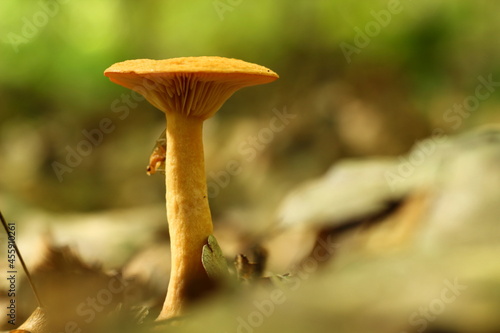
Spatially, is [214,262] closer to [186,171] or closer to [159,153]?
[186,171]

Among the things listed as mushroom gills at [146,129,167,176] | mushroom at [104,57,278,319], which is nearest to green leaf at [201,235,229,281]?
mushroom at [104,57,278,319]

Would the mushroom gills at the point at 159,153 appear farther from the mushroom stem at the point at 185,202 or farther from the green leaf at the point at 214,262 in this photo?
the green leaf at the point at 214,262

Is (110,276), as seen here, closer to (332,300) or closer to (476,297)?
(332,300)

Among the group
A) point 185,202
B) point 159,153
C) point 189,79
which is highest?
point 189,79

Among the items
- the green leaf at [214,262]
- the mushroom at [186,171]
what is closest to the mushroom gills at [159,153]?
the mushroom at [186,171]

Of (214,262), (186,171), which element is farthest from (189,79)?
(214,262)

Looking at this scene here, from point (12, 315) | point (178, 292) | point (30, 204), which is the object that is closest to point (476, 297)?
point (178, 292)
